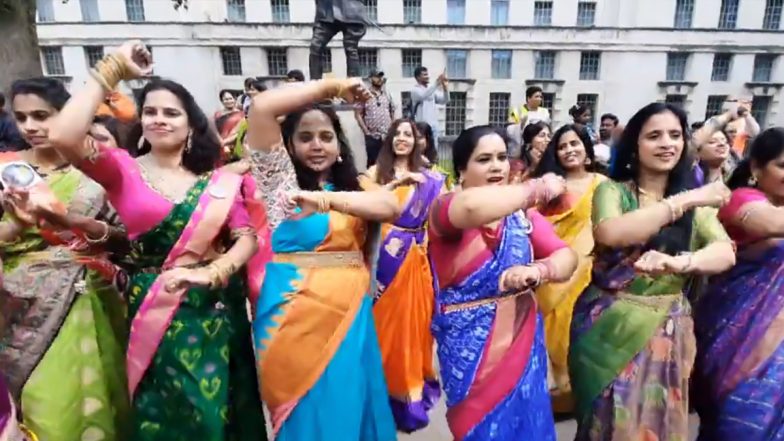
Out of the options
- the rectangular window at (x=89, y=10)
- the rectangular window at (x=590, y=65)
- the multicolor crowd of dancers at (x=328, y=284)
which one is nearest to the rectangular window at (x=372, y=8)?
the rectangular window at (x=590, y=65)

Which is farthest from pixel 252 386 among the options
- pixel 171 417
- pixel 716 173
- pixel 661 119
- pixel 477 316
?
pixel 716 173

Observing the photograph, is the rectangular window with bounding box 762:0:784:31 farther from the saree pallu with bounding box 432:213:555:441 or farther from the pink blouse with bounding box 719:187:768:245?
the saree pallu with bounding box 432:213:555:441

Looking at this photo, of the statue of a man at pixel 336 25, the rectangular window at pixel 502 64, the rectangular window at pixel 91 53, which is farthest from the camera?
the rectangular window at pixel 502 64

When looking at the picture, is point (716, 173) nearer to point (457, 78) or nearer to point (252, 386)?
point (252, 386)

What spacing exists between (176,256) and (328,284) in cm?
54

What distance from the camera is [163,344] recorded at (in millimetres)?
1873

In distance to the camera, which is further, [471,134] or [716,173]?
[716,173]

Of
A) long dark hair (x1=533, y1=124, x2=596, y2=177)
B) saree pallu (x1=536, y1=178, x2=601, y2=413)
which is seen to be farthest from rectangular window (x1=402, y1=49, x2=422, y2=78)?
saree pallu (x1=536, y1=178, x2=601, y2=413)

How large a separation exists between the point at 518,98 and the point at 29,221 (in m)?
26.6

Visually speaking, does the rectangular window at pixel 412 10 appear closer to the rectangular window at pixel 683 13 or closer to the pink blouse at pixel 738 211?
the rectangular window at pixel 683 13

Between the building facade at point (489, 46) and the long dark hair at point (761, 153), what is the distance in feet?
75.0

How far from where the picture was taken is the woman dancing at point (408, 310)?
3094 mm

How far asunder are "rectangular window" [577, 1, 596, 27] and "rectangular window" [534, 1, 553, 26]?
1.37m

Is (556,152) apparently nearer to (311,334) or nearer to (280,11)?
(311,334)
